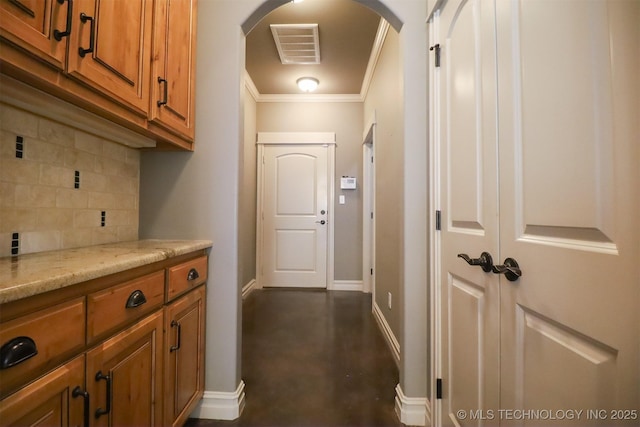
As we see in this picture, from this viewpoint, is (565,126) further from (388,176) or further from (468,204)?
(388,176)

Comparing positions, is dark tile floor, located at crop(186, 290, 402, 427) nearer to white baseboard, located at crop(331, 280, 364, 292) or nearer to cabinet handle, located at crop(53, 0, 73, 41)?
white baseboard, located at crop(331, 280, 364, 292)

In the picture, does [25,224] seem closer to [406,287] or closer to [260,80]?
[406,287]

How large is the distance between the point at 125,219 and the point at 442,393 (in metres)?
1.76

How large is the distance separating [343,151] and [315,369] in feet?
8.98

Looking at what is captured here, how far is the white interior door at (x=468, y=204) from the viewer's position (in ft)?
2.93

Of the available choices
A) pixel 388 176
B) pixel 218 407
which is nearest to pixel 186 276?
pixel 218 407

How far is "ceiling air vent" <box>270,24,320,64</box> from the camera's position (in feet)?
7.88

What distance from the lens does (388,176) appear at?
7.64 ft

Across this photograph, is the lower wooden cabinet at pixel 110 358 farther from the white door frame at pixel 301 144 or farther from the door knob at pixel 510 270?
the white door frame at pixel 301 144

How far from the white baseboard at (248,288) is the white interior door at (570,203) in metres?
3.07

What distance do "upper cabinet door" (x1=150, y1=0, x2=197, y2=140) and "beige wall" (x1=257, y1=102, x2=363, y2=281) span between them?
2437 mm

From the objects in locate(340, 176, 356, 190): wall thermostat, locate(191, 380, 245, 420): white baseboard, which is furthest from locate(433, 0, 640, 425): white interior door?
locate(340, 176, 356, 190): wall thermostat

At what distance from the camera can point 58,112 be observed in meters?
0.98

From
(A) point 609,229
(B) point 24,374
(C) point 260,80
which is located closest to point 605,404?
(A) point 609,229
